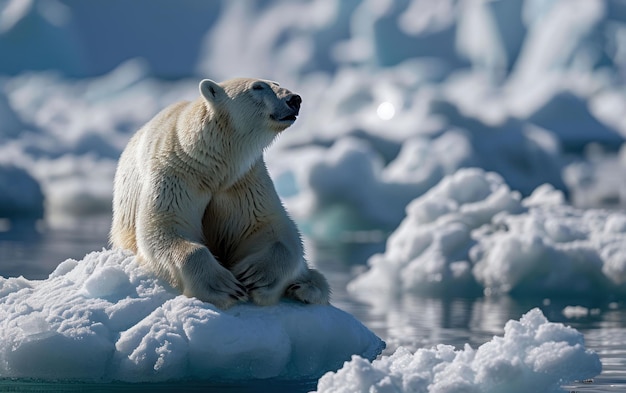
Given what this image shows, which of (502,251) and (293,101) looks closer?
(293,101)

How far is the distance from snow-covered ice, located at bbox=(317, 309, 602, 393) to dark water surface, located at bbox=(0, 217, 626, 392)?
22.6 inches

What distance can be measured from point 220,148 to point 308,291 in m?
0.74

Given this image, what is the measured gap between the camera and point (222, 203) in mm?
4934

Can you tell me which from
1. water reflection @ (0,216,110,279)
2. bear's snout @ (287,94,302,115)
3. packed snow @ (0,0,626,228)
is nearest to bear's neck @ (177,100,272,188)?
bear's snout @ (287,94,302,115)

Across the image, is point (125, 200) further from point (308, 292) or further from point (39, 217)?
point (39, 217)

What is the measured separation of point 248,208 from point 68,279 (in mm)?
846

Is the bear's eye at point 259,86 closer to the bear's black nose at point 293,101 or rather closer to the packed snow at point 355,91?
the bear's black nose at point 293,101

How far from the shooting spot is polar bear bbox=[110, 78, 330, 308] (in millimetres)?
4695

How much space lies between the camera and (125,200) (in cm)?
515

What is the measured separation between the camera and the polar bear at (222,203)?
470 centimetres

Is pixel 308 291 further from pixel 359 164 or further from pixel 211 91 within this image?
pixel 359 164

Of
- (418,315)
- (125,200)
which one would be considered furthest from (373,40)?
(125,200)

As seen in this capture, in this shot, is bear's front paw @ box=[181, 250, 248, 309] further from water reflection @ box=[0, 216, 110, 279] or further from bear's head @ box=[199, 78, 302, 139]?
water reflection @ box=[0, 216, 110, 279]

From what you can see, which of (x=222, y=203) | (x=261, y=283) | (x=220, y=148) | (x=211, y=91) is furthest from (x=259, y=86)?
(x=261, y=283)
